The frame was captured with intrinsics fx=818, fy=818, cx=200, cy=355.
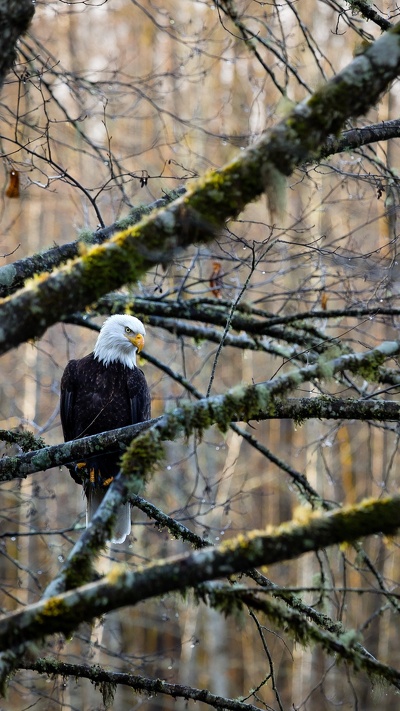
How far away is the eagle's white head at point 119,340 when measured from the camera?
6.24 meters

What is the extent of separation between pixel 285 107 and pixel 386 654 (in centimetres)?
1556

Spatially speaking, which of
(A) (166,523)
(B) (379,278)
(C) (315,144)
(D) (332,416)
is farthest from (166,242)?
(B) (379,278)

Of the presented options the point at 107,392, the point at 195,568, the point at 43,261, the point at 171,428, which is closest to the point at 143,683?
the point at 171,428

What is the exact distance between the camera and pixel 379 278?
4.89 metres

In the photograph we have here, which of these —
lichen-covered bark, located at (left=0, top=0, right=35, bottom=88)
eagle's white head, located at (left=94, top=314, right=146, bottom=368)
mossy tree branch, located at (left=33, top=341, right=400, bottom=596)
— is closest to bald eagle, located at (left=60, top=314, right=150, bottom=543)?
eagle's white head, located at (left=94, top=314, right=146, bottom=368)

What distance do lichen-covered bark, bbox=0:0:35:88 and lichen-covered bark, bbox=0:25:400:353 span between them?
810mm

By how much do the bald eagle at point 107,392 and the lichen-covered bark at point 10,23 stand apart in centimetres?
352

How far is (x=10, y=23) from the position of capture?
2.73 metres

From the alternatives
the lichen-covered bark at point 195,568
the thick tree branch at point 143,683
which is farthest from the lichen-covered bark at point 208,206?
the thick tree branch at point 143,683

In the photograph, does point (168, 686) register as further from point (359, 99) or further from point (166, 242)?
point (359, 99)

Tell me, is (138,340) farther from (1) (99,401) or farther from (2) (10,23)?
(2) (10,23)

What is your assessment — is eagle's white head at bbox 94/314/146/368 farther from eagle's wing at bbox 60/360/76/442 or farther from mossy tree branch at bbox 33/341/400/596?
mossy tree branch at bbox 33/341/400/596

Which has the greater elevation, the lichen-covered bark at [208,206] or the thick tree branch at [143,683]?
the lichen-covered bark at [208,206]

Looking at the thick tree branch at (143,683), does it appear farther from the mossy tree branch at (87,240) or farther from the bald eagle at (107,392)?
the bald eagle at (107,392)
